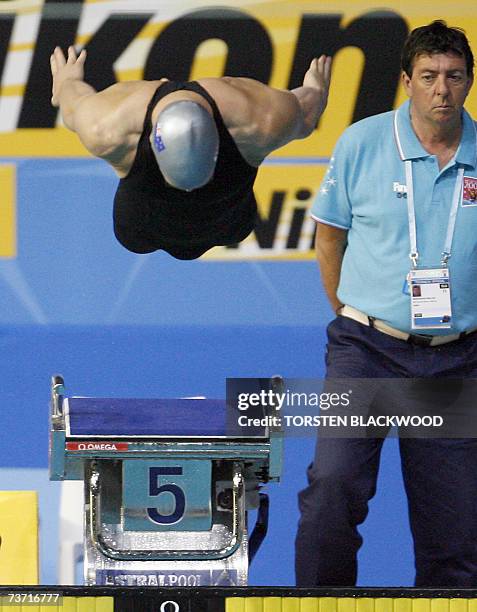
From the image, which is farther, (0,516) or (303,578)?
(0,516)

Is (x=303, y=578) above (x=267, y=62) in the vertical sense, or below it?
→ below

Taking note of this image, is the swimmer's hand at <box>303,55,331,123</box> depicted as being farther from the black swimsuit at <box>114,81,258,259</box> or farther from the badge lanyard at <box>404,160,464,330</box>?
the badge lanyard at <box>404,160,464,330</box>

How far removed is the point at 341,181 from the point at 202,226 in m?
0.44

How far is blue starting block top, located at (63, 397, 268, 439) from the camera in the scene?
11.2ft

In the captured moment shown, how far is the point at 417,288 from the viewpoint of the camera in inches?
146

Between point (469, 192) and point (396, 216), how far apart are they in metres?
0.21

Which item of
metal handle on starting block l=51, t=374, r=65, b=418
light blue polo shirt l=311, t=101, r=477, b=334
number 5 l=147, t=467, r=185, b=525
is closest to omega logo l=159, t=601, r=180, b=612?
number 5 l=147, t=467, r=185, b=525

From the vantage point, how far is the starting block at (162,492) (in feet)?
11.1

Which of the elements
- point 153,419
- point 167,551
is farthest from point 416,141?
point 167,551

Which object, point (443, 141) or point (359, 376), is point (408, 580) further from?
point (443, 141)

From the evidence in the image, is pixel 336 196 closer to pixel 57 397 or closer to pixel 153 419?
pixel 153 419

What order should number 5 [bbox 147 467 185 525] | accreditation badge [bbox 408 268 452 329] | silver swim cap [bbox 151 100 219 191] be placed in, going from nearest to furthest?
number 5 [bbox 147 467 185 525] < silver swim cap [bbox 151 100 219 191] < accreditation badge [bbox 408 268 452 329]

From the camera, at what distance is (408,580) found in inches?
161

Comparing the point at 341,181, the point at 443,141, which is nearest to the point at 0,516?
the point at 341,181
